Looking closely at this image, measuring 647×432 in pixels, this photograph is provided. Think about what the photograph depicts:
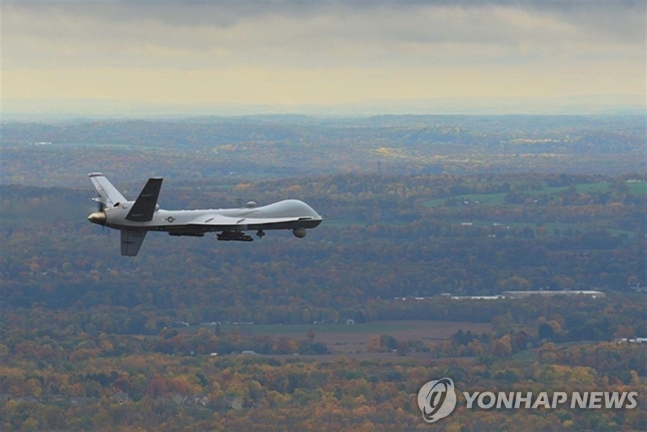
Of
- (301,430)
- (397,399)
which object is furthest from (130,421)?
(397,399)

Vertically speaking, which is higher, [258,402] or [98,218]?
[98,218]

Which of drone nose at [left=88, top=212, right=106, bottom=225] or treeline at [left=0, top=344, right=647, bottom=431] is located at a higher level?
drone nose at [left=88, top=212, right=106, bottom=225]

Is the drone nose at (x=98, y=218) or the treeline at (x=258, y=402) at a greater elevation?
the drone nose at (x=98, y=218)

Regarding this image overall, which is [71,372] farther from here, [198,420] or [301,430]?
[301,430]

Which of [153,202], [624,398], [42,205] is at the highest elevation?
[153,202]

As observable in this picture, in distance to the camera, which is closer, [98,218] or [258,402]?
[98,218]

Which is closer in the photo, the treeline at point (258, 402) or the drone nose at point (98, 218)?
the drone nose at point (98, 218)

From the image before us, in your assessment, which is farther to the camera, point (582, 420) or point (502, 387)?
point (502, 387)

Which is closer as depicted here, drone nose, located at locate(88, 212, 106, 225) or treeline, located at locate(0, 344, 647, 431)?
drone nose, located at locate(88, 212, 106, 225)
